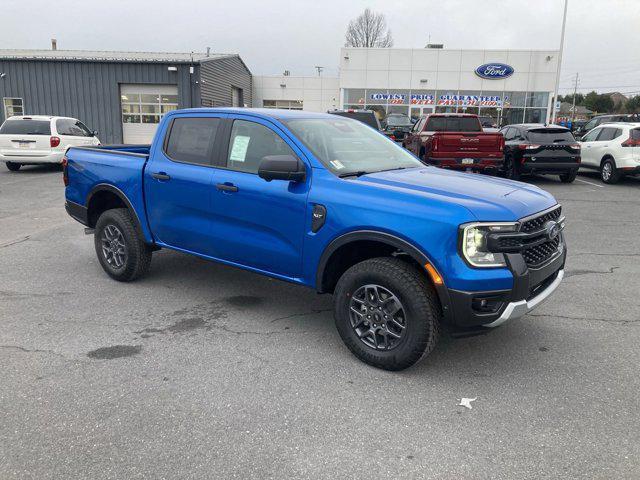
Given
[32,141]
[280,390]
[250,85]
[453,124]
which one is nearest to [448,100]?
[250,85]

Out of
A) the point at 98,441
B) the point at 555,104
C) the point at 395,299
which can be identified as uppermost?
the point at 555,104

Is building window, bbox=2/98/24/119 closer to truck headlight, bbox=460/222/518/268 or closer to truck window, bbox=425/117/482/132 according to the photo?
truck window, bbox=425/117/482/132

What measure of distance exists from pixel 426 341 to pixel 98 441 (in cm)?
205

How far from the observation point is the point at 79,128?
16625 millimetres

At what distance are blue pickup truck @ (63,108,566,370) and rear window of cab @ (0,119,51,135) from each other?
38.3 feet

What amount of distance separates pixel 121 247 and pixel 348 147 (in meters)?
2.67

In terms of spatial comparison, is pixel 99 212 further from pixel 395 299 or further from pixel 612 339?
pixel 612 339

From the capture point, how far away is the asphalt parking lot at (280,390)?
2.76 metres

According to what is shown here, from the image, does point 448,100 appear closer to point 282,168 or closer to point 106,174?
point 106,174

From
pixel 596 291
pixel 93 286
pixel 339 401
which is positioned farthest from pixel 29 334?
pixel 596 291

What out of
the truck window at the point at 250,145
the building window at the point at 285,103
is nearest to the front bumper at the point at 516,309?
the truck window at the point at 250,145

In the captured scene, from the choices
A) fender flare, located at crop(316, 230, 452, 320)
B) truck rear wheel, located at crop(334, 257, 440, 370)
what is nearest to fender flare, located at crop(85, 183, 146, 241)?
fender flare, located at crop(316, 230, 452, 320)

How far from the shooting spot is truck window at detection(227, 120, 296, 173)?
4352mm

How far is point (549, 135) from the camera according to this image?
1388 cm
